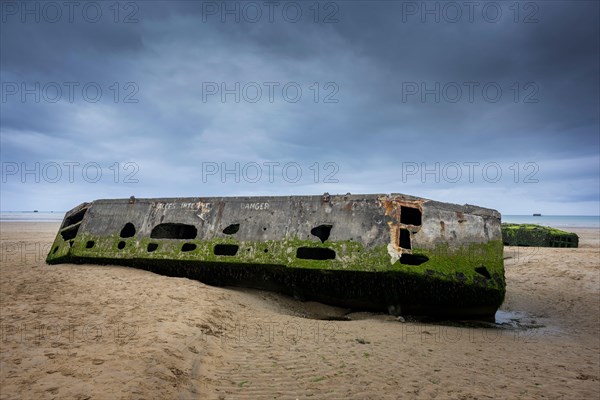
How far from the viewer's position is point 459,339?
519 centimetres

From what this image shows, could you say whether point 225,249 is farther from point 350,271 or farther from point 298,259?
point 350,271

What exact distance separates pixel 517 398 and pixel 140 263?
22.9 ft

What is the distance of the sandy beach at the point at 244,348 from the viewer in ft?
10.6

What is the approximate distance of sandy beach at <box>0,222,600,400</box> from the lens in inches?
127

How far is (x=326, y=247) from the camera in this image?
6695 mm

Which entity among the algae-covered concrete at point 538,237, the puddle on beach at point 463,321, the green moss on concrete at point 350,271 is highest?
the algae-covered concrete at point 538,237

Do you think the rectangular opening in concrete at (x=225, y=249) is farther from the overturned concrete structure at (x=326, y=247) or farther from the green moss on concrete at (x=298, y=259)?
the green moss on concrete at (x=298, y=259)

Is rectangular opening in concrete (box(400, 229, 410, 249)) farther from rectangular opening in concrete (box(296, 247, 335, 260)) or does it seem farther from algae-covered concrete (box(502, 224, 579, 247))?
algae-covered concrete (box(502, 224, 579, 247))

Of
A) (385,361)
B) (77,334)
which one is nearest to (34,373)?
(77,334)

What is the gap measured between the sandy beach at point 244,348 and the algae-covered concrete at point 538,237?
39.9 ft

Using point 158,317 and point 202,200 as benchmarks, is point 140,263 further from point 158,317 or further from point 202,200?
point 158,317

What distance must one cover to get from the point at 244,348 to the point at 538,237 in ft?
60.5

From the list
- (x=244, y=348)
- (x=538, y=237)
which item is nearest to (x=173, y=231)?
(x=244, y=348)

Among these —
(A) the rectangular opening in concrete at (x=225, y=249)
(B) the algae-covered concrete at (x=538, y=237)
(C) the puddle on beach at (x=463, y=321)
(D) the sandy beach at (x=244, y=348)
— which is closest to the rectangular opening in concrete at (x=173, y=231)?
(A) the rectangular opening in concrete at (x=225, y=249)
